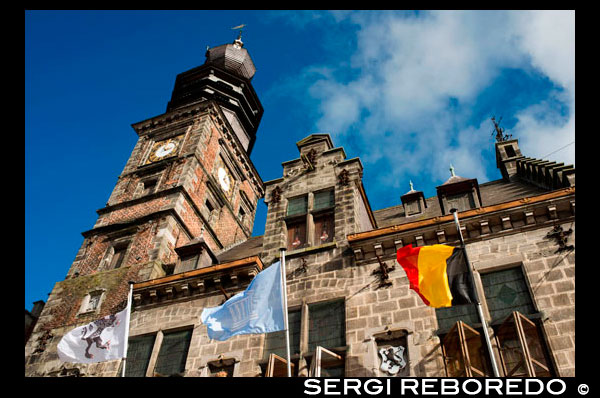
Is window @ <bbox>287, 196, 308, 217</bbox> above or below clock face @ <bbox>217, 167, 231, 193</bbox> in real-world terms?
below

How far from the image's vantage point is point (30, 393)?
6.63 metres

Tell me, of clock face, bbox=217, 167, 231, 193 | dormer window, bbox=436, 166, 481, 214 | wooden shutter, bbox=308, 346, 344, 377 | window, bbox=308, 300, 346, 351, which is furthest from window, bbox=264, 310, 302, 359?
clock face, bbox=217, 167, 231, 193

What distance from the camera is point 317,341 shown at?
42.1 ft

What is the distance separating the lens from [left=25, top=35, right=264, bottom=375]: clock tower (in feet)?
64.9

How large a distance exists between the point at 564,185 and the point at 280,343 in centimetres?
917

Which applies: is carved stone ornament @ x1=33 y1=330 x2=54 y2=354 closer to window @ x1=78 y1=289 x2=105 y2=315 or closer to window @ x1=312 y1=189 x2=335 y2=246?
window @ x1=78 y1=289 x2=105 y2=315

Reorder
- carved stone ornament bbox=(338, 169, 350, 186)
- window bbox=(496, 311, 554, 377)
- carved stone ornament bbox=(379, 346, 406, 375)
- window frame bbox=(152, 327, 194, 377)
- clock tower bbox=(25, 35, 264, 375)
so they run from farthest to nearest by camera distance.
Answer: clock tower bbox=(25, 35, 264, 375)
carved stone ornament bbox=(338, 169, 350, 186)
window frame bbox=(152, 327, 194, 377)
carved stone ornament bbox=(379, 346, 406, 375)
window bbox=(496, 311, 554, 377)

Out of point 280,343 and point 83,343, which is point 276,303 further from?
point 83,343

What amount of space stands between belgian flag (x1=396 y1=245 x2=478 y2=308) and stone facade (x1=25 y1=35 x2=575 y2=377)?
3.18ft

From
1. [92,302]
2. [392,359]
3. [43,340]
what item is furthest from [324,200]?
[43,340]

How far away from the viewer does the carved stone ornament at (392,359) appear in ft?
37.3

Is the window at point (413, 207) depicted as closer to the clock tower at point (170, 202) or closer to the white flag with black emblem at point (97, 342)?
the clock tower at point (170, 202)

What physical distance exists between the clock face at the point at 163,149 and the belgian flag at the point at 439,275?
68.9 ft

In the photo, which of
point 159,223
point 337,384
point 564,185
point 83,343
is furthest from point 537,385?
point 159,223
